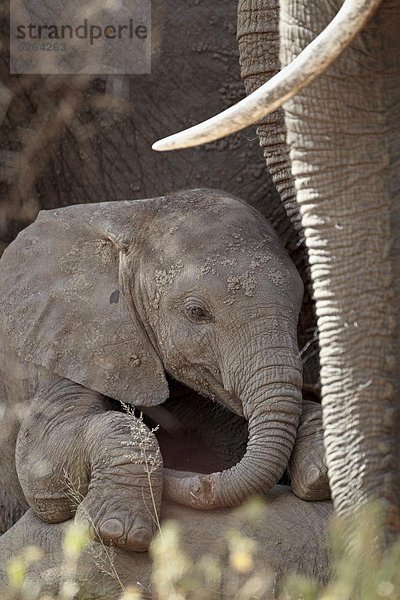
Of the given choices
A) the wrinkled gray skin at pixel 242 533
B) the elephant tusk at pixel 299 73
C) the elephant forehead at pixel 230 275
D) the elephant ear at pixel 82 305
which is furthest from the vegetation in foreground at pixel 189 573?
the elephant tusk at pixel 299 73

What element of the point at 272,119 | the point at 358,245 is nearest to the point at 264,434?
the point at 272,119

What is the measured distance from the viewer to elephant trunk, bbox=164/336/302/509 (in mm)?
4680

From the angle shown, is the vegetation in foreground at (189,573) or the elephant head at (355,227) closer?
the elephant head at (355,227)

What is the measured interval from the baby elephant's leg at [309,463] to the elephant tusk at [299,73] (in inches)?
61.0

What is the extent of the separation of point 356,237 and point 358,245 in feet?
0.06

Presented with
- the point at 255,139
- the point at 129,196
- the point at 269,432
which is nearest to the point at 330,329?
the point at 269,432

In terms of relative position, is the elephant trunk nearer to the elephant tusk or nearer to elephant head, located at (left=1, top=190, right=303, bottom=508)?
elephant head, located at (left=1, top=190, right=303, bottom=508)

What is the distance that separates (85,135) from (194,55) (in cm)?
50

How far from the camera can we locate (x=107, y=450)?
4770 mm

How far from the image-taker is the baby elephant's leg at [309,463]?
474 centimetres

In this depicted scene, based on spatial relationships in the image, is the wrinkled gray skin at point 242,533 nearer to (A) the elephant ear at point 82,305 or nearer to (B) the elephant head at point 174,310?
(B) the elephant head at point 174,310

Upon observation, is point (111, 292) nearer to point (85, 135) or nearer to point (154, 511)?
point (154, 511)

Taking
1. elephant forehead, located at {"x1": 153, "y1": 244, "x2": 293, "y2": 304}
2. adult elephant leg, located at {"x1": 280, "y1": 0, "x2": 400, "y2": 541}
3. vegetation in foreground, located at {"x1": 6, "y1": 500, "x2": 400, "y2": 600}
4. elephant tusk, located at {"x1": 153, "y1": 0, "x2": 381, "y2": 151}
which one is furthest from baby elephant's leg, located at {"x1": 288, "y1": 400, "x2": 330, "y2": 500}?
elephant tusk, located at {"x1": 153, "y1": 0, "x2": 381, "y2": 151}

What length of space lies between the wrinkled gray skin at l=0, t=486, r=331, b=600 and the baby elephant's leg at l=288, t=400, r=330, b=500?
1.5 inches
